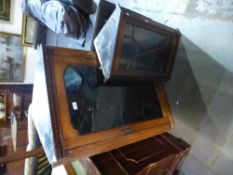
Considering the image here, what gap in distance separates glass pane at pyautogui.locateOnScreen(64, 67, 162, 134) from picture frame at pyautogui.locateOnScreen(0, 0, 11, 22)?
2658 millimetres

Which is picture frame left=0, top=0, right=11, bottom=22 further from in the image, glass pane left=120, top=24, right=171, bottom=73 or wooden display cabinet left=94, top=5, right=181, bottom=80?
glass pane left=120, top=24, right=171, bottom=73

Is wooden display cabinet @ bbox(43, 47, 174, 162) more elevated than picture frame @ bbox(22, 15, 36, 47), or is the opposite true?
picture frame @ bbox(22, 15, 36, 47)

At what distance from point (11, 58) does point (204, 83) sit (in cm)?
311

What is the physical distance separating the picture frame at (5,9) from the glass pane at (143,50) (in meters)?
2.76

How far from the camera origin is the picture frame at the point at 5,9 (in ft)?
9.41

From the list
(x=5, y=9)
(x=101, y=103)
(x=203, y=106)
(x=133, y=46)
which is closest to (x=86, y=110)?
(x=101, y=103)

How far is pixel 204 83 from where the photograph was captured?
138 centimetres

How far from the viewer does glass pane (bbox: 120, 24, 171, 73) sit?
1.04m

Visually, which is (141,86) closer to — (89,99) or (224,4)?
(89,99)

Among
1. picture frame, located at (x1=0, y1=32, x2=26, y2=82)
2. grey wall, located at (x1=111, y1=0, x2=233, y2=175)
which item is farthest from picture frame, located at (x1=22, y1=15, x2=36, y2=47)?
grey wall, located at (x1=111, y1=0, x2=233, y2=175)

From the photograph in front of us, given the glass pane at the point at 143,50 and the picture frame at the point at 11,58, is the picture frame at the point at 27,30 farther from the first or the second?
the glass pane at the point at 143,50

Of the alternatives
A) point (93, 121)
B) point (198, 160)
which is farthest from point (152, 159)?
point (198, 160)

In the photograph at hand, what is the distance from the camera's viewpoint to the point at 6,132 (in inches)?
110

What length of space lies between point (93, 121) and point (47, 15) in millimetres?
864
